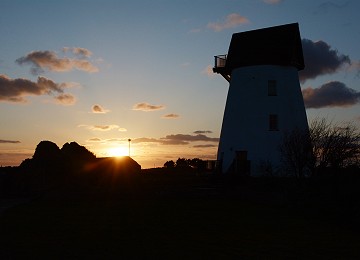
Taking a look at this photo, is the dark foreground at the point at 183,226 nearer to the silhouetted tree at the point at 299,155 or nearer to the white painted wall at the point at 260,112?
the silhouetted tree at the point at 299,155

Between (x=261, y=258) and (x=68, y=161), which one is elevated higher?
(x=68, y=161)

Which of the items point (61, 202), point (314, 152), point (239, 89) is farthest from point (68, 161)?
point (314, 152)

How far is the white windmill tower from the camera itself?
36.9 m

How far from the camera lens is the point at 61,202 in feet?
76.2

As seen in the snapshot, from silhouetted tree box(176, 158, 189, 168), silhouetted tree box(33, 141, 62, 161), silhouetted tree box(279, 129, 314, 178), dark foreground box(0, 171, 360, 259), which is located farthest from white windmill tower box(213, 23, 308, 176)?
silhouetted tree box(176, 158, 189, 168)

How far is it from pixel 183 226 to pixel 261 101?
78.3 feet

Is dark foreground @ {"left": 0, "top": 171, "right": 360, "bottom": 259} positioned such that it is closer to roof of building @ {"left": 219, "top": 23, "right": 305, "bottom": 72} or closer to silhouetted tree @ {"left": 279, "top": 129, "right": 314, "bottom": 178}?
silhouetted tree @ {"left": 279, "top": 129, "right": 314, "bottom": 178}

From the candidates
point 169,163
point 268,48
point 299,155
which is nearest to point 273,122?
point 268,48

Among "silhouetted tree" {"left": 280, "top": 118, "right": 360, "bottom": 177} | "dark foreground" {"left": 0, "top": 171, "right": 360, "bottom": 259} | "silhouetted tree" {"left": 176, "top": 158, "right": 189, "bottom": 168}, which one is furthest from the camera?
"silhouetted tree" {"left": 176, "top": 158, "right": 189, "bottom": 168}

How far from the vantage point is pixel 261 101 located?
1485 inches

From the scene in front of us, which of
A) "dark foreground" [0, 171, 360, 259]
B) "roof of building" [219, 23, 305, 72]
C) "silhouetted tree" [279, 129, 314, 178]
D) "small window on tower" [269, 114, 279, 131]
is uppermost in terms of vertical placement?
"roof of building" [219, 23, 305, 72]

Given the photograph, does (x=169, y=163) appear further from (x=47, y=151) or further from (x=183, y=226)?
(x=183, y=226)

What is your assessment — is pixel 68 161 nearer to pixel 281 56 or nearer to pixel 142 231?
pixel 281 56

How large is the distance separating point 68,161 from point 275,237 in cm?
2328
